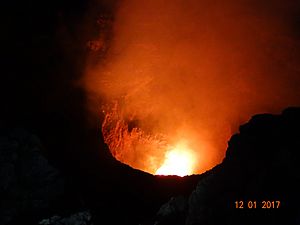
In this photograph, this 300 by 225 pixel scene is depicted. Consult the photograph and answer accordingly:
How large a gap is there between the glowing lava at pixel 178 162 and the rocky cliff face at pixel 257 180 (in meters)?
10.6

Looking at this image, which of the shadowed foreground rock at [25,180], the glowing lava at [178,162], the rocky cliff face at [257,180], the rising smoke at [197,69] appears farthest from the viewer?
the glowing lava at [178,162]

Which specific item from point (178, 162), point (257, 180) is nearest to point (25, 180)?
point (257, 180)

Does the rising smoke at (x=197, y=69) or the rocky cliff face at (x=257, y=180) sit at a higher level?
the rising smoke at (x=197, y=69)

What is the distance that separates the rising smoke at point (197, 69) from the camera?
1870 cm

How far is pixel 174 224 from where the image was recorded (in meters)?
12.1

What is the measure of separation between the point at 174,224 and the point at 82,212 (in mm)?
4226

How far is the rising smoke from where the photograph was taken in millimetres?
18703

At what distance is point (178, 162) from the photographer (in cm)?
2312
